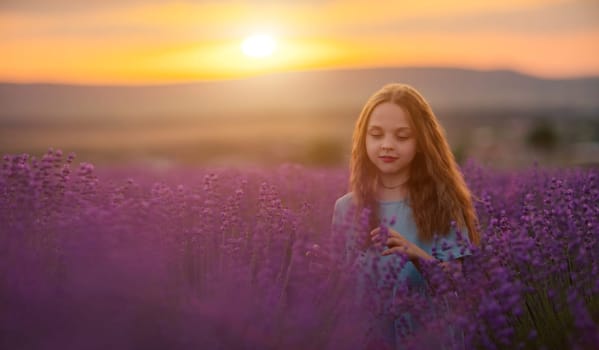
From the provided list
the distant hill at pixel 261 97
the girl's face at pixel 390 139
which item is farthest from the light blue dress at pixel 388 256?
the distant hill at pixel 261 97

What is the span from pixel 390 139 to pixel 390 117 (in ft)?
0.33

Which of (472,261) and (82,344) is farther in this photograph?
(472,261)

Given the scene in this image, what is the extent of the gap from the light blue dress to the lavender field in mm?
57

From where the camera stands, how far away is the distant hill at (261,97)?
9175 cm

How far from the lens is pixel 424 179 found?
326 cm

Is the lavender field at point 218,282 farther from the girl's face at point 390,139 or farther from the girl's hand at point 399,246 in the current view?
the girl's face at point 390,139

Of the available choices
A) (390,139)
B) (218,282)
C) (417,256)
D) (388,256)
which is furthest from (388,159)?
(218,282)

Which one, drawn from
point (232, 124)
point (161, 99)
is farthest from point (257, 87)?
point (161, 99)

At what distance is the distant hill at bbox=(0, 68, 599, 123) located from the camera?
91.8 metres

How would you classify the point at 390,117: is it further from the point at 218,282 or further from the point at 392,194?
the point at 218,282

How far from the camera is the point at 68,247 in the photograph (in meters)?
2.39

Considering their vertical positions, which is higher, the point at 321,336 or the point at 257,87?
the point at 257,87

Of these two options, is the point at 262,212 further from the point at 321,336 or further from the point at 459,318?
the point at 459,318

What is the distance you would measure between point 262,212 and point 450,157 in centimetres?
100
